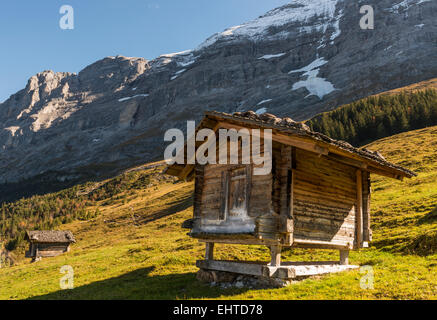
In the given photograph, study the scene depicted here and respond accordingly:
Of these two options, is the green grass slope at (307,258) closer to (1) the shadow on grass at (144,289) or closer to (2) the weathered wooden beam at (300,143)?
(1) the shadow on grass at (144,289)

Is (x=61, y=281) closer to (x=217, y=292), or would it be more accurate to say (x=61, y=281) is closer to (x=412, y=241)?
(x=217, y=292)

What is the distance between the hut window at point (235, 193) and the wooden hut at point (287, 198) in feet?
A: 0.13

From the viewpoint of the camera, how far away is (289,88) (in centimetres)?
17150

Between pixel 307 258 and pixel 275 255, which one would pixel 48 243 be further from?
pixel 275 255

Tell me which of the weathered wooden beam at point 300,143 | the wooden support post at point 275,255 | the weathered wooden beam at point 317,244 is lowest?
the wooden support post at point 275,255

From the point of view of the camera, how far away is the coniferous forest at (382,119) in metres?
70.1

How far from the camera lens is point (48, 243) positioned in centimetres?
4778

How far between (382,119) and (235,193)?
2791 inches

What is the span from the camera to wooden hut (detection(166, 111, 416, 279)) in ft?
37.9

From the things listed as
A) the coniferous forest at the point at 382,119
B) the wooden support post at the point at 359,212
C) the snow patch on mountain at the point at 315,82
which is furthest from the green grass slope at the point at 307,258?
the snow patch on mountain at the point at 315,82

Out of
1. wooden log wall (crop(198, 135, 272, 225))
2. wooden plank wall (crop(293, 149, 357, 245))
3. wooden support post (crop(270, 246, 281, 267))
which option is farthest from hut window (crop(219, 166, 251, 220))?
wooden plank wall (crop(293, 149, 357, 245))

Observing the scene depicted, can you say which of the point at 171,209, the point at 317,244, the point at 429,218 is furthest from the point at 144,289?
the point at 171,209

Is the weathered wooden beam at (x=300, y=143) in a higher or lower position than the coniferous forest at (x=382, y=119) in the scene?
lower

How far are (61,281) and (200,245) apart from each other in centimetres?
925
